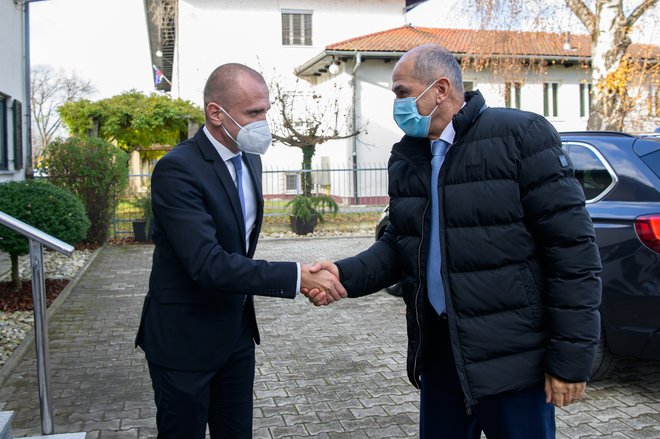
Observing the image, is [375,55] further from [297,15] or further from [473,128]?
[473,128]

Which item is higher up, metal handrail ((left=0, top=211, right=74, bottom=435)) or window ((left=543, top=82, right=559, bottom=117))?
window ((left=543, top=82, right=559, bottom=117))

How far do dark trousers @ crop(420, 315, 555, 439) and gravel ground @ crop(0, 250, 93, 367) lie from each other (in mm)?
4558

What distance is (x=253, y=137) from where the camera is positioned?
293cm

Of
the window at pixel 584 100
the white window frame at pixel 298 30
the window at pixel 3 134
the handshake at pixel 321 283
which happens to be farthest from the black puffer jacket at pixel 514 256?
the window at pixel 584 100

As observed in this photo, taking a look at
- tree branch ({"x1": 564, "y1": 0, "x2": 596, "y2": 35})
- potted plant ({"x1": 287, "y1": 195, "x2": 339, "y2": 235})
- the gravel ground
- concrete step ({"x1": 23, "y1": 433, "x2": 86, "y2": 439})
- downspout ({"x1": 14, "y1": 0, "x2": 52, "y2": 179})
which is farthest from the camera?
potted plant ({"x1": 287, "y1": 195, "x2": 339, "y2": 235})

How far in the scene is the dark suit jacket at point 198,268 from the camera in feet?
8.56

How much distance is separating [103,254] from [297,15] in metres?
18.6

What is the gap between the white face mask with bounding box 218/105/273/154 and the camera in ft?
9.44

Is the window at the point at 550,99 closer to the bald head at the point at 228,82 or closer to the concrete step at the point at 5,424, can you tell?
the concrete step at the point at 5,424

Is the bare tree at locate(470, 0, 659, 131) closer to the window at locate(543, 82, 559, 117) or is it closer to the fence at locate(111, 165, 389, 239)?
the fence at locate(111, 165, 389, 239)

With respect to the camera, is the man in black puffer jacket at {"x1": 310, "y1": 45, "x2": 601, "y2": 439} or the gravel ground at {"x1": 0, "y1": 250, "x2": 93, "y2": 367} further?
the gravel ground at {"x1": 0, "y1": 250, "x2": 93, "y2": 367}

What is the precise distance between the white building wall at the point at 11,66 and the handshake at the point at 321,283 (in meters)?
11.2

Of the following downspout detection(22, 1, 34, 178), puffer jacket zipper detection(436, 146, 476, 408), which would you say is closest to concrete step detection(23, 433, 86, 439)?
puffer jacket zipper detection(436, 146, 476, 408)

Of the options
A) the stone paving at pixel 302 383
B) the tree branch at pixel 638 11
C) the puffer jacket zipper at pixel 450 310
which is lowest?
the stone paving at pixel 302 383
